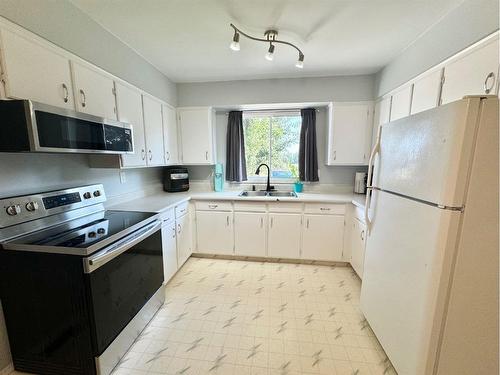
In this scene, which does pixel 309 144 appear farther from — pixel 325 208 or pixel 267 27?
pixel 267 27

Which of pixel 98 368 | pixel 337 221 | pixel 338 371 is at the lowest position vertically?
pixel 338 371

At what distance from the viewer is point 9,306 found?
4.49 feet

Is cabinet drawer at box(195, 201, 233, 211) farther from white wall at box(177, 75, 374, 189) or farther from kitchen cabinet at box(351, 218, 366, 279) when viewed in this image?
kitchen cabinet at box(351, 218, 366, 279)

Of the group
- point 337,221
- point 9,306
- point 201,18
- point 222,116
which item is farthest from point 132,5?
point 337,221

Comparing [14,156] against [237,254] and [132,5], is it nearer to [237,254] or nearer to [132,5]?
[132,5]

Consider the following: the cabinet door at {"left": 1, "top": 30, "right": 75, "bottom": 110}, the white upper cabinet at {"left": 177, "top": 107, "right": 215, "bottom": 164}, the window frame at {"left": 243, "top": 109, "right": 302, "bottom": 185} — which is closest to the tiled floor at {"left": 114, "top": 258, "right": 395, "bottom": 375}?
the window frame at {"left": 243, "top": 109, "right": 302, "bottom": 185}

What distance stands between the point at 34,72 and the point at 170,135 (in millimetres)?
1699

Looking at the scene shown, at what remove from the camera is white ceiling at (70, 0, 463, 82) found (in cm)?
161

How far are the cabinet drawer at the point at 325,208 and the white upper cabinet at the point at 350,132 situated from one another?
0.61 meters

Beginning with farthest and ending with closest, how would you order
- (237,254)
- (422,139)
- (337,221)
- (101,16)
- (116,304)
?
1. (237,254)
2. (337,221)
3. (101,16)
4. (116,304)
5. (422,139)

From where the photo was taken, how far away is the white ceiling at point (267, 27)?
161 centimetres

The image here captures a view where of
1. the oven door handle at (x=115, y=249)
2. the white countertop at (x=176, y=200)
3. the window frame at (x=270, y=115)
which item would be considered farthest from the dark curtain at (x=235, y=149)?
the oven door handle at (x=115, y=249)

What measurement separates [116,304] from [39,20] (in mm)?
1849

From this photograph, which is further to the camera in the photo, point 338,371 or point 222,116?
point 222,116
